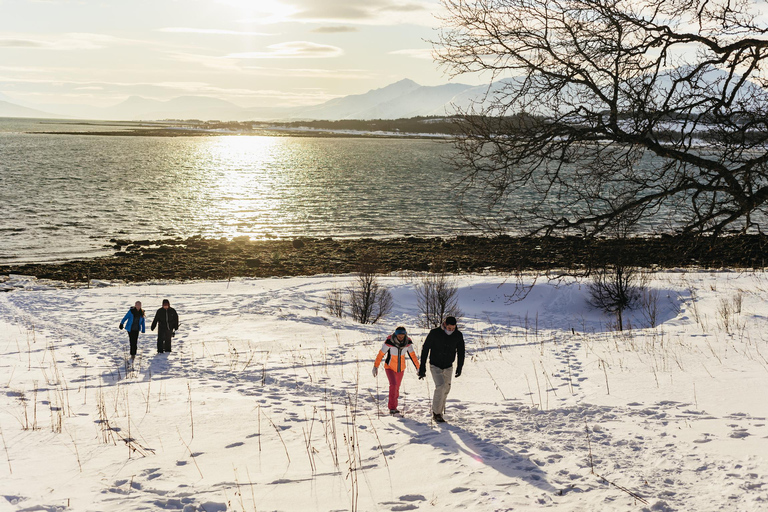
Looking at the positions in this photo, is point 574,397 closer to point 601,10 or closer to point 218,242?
point 601,10

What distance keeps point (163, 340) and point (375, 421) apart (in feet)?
27.0

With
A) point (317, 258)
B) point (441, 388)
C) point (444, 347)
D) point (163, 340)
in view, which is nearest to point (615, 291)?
point (444, 347)

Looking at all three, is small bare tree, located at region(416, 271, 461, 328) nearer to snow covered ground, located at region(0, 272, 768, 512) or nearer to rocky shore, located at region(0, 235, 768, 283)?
snow covered ground, located at region(0, 272, 768, 512)

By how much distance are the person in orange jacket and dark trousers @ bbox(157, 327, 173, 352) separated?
7.74 metres

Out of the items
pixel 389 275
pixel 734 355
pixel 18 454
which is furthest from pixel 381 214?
pixel 18 454

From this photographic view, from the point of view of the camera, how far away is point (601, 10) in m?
8.32

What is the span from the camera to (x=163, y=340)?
50.6ft

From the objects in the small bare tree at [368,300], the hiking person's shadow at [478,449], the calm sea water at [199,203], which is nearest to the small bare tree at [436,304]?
the small bare tree at [368,300]

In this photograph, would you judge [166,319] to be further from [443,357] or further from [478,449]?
[478,449]

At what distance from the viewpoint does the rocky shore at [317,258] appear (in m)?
27.7

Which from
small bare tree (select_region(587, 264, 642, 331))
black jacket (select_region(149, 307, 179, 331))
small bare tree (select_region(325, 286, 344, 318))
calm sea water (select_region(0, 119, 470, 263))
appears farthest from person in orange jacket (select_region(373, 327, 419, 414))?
calm sea water (select_region(0, 119, 470, 263))

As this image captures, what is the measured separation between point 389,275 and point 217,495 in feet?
66.6

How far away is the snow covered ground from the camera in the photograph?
6562 mm

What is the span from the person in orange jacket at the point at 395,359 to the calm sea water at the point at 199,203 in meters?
21.9
